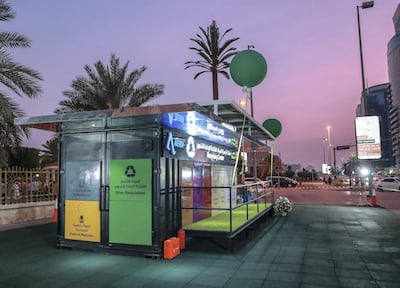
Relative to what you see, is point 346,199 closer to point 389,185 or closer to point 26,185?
point 389,185

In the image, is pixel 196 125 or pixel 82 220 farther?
pixel 196 125

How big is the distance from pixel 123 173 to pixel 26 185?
6907 mm

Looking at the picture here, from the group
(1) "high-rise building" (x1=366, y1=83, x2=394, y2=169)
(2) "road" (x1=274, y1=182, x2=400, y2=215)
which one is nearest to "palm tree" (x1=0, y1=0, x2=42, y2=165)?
(2) "road" (x1=274, y1=182, x2=400, y2=215)

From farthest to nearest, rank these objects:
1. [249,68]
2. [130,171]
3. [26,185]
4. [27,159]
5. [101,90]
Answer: [27,159], [101,90], [26,185], [130,171], [249,68]

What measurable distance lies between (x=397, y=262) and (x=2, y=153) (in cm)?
1260

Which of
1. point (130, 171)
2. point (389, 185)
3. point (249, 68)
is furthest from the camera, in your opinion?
point (389, 185)

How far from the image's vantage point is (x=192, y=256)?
24.6 feet

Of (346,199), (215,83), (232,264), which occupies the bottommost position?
(346,199)

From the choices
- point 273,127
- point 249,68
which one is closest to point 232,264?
point 249,68

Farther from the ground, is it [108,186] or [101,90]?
[101,90]

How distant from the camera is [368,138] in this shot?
20016 mm

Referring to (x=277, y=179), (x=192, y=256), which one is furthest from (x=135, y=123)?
(x=277, y=179)

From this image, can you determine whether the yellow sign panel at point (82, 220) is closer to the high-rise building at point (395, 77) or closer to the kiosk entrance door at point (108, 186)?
the kiosk entrance door at point (108, 186)

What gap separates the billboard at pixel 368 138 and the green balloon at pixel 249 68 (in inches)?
567
